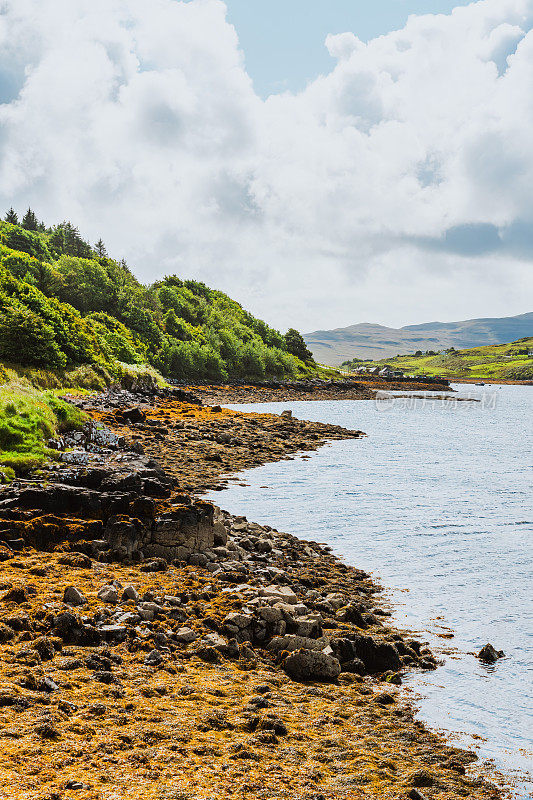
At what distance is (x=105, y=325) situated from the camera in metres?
93.1

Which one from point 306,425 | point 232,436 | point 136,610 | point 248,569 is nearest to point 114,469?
point 248,569

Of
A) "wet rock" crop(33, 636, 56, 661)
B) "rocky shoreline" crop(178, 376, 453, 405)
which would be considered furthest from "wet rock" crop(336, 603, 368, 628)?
"rocky shoreline" crop(178, 376, 453, 405)

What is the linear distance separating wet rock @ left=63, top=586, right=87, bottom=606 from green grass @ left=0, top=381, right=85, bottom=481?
10.1 m

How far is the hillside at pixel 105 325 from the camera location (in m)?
50.0

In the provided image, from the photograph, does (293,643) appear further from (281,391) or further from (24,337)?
(281,391)

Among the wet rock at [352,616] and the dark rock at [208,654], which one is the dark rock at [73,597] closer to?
the dark rock at [208,654]

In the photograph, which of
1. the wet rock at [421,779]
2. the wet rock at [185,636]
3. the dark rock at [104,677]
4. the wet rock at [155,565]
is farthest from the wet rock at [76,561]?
the wet rock at [421,779]

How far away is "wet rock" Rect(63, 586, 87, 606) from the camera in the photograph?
11.9 metres

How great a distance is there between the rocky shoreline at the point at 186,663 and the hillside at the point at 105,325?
3369 centimetres

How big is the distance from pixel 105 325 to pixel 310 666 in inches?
3510

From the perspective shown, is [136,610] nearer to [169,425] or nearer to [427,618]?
[427,618]

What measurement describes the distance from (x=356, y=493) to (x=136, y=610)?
23430 millimetres

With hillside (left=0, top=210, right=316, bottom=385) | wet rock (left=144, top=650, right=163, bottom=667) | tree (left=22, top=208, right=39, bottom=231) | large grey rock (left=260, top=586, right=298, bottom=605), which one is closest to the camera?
wet rock (left=144, top=650, right=163, bottom=667)

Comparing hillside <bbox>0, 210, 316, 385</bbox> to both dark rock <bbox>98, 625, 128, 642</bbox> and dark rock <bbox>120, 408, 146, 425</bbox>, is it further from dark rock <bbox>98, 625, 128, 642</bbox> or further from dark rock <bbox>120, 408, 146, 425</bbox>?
dark rock <bbox>98, 625, 128, 642</bbox>
